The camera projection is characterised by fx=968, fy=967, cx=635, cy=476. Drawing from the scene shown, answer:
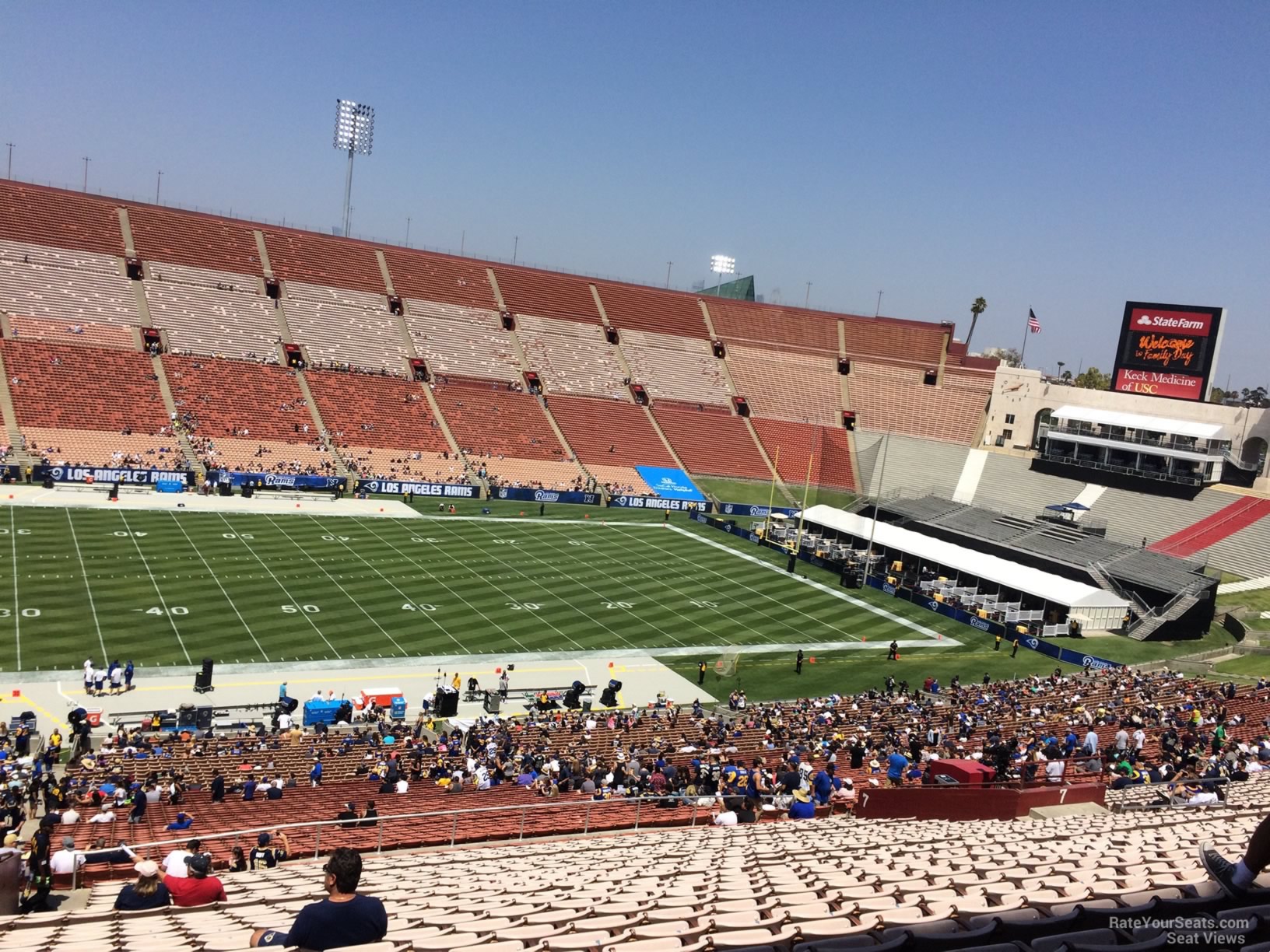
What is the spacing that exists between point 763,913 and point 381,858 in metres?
8.36

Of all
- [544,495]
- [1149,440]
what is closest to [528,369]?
[544,495]

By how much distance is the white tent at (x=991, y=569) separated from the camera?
4778 cm

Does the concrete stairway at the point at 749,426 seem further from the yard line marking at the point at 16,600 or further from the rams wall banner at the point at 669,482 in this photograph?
the yard line marking at the point at 16,600

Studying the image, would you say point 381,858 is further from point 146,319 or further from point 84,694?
point 146,319

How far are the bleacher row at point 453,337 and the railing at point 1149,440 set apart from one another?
1617 centimetres

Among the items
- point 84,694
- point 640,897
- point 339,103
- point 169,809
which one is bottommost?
point 84,694

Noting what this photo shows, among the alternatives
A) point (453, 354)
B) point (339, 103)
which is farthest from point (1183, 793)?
point (339, 103)

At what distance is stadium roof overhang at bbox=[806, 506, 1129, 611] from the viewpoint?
4803 centimetres

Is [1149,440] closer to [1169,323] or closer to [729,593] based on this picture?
[1169,323]

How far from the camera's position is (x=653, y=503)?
7350 cm

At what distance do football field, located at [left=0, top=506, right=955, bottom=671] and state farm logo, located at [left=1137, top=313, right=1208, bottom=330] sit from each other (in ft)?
109

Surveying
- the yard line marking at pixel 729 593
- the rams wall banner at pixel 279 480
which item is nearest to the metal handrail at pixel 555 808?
A: the yard line marking at pixel 729 593

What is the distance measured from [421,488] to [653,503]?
1757 cm

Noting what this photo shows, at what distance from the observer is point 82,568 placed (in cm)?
4116
